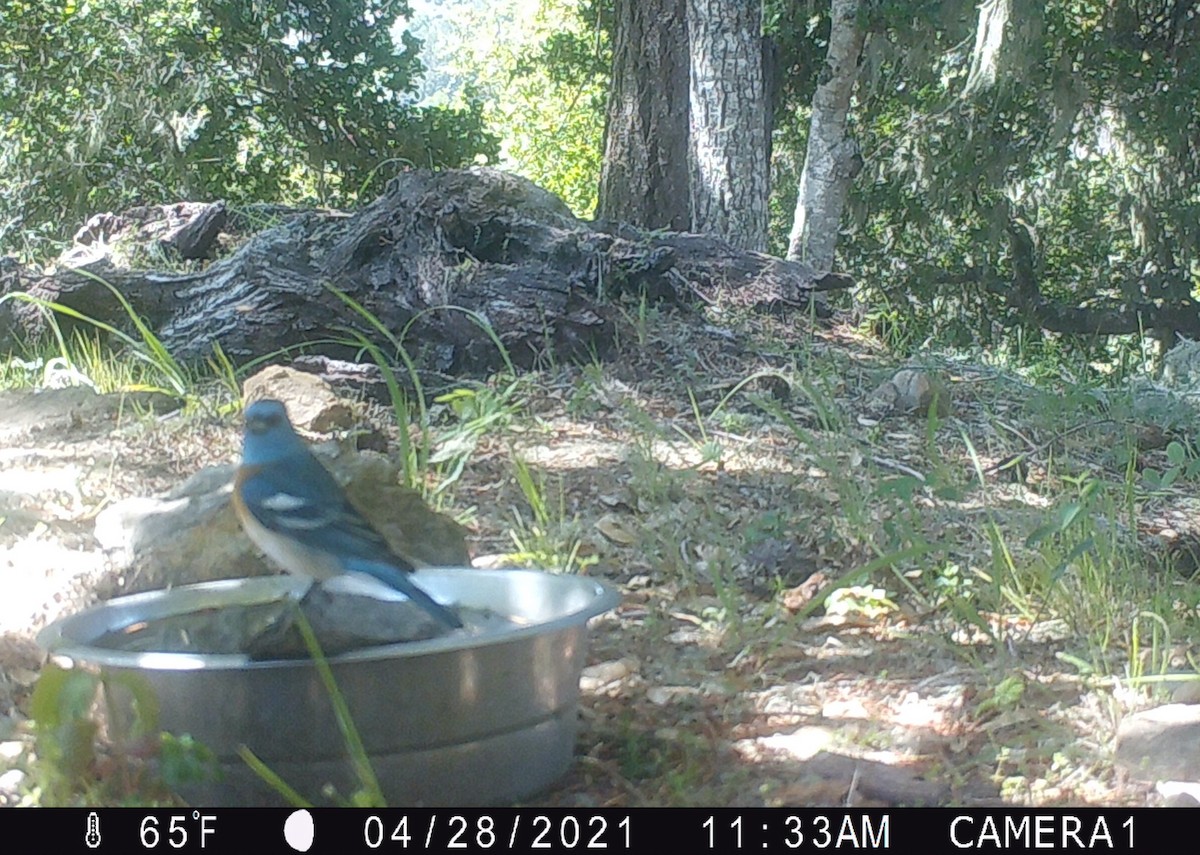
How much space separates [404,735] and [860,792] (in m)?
0.57

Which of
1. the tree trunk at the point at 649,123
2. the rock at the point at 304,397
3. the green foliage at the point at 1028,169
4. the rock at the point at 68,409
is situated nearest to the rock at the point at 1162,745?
the rock at the point at 304,397

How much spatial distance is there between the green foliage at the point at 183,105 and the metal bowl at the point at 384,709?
455 centimetres

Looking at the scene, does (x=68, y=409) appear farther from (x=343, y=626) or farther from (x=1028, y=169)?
(x=1028, y=169)

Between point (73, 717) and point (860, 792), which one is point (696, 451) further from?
point (73, 717)

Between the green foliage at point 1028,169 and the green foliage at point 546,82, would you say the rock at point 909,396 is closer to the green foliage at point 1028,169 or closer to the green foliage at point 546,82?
the green foliage at point 1028,169

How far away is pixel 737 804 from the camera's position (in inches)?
64.0

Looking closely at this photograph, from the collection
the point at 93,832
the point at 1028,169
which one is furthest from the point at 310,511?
the point at 1028,169

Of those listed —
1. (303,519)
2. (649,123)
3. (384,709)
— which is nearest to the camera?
(384,709)

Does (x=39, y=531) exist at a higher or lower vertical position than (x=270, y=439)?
lower

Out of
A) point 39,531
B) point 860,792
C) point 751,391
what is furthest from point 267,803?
point 751,391

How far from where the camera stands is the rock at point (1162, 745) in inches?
67.4

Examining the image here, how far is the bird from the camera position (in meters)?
1.68

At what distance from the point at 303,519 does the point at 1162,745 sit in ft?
3.81

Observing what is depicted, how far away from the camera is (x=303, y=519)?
1729mm
